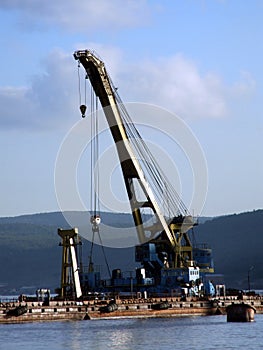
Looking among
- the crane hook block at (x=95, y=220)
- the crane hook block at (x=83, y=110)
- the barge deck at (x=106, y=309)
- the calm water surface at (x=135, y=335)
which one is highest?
the crane hook block at (x=83, y=110)

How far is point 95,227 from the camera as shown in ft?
411

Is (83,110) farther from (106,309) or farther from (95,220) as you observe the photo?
(106,309)

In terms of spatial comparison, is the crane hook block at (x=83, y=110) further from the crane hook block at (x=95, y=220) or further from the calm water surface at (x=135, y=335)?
the calm water surface at (x=135, y=335)

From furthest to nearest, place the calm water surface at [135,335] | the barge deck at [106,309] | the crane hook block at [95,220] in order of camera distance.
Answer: the crane hook block at [95,220]
the barge deck at [106,309]
the calm water surface at [135,335]

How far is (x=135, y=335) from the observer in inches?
3883

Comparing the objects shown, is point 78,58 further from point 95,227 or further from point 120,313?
point 120,313

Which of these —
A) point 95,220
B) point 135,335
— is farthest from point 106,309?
point 135,335

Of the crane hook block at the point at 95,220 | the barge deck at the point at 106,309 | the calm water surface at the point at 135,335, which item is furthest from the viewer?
the crane hook block at the point at 95,220

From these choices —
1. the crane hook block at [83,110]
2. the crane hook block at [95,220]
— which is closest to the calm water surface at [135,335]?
the crane hook block at [95,220]

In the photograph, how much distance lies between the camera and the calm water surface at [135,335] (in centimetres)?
9031

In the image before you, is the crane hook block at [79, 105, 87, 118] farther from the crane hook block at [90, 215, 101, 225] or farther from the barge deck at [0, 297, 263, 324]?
the barge deck at [0, 297, 263, 324]

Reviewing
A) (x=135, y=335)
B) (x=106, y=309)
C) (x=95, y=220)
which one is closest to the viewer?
(x=135, y=335)

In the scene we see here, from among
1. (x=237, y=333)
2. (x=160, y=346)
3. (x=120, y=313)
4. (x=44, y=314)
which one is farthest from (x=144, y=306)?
(x=160, y=346)

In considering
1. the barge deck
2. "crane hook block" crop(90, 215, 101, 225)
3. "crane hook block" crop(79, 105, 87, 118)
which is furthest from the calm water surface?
"crane hook block" crop(79, 105, 87, 118)
